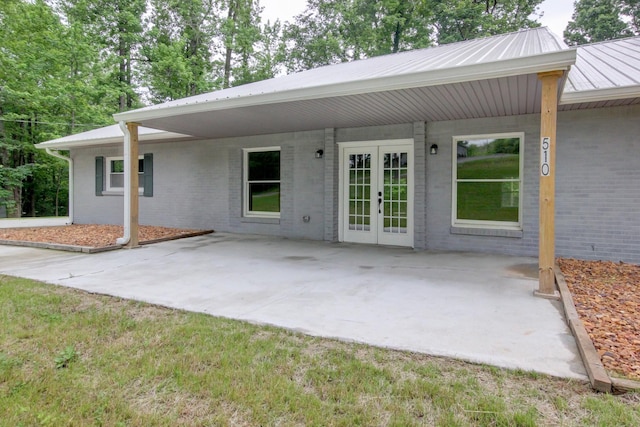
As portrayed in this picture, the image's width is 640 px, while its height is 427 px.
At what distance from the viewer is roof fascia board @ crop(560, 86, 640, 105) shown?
482 cm

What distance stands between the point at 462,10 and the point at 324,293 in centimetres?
1784

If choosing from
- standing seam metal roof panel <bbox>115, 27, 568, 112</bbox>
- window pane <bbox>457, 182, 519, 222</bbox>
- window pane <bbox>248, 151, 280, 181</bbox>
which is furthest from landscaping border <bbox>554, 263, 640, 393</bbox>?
window pane <bbox>248, 151, 280, 181</bbox>

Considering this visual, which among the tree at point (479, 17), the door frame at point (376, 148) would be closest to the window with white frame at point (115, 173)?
the door frame at point (376, 148)

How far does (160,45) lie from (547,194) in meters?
19.6

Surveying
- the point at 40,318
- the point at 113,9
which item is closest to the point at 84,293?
the point at 40,318

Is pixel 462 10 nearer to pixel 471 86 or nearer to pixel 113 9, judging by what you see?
pixel 471 86

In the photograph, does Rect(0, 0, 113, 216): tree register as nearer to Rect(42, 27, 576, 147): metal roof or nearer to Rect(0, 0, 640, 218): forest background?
Rect(0, 0, 640, 218): forest background

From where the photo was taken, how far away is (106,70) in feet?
62.0

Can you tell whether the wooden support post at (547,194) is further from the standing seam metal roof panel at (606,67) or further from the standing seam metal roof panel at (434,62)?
the standing seam metal roof panel at (606,67)

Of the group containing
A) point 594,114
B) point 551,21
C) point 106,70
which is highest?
point 551,21

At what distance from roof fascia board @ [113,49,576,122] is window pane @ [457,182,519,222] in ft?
→ 10.5

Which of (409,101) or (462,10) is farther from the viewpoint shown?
(462,10)

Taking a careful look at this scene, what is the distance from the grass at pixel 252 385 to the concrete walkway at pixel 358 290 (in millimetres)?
277

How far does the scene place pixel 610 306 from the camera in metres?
3.69
